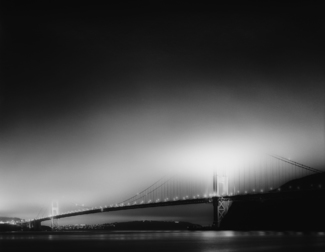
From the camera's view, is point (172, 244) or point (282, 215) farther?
point (282, 215)

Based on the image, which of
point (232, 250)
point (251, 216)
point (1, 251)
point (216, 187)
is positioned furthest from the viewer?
point (251, 216)

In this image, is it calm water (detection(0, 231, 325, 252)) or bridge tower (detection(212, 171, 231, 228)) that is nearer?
calm water (detection(0, 231, 325, 252))

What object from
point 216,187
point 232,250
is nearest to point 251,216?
point 216,187

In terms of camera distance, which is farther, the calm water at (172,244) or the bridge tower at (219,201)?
the bridge tower at (219,201)

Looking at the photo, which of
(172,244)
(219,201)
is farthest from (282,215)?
(172,244)

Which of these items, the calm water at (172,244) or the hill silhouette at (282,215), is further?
the hill silhouette at (282,215)

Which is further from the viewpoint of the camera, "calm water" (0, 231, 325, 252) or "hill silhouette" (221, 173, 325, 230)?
"hill silhouette" (221, 173, 325, 230)

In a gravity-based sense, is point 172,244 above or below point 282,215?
above

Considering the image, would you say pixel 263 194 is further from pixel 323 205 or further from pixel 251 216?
pixel 251 216

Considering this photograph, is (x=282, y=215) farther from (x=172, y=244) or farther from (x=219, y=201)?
(x=172, y=244)

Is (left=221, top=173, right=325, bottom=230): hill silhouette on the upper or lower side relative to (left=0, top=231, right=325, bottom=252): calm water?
lower

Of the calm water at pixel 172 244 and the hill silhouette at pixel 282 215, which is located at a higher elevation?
the calm water at pixel 172 244
